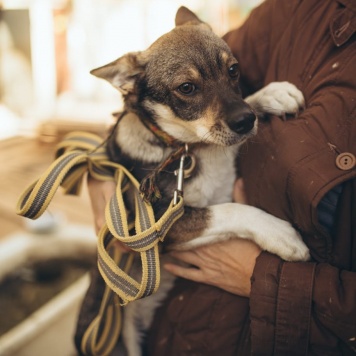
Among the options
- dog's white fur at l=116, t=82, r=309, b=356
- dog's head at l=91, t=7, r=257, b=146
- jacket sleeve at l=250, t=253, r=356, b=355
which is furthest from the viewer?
dog's head at l=91, t=7, r=257, b=146

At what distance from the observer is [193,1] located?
3910mm

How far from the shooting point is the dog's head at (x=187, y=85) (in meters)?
1.31

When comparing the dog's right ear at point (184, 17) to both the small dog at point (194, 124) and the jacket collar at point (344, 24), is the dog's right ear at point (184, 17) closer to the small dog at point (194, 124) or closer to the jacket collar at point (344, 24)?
the small dog at point (194, 124)

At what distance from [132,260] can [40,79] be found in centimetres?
392

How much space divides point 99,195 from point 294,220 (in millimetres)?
708

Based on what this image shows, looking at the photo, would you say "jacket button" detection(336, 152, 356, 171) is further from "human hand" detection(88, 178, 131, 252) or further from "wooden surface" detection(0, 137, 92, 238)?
"wooden surface" detection(0, 137, 92, 238)

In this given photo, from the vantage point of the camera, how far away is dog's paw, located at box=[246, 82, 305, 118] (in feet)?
3.96

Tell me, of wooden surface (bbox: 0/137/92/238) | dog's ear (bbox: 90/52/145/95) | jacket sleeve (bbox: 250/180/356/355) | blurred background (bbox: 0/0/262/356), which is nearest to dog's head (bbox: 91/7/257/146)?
dog's ear (bbox: 90/52/145/95)

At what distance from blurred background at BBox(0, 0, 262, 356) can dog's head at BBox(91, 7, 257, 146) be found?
204 cm

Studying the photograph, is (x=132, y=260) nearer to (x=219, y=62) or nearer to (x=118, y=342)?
(x=118, y=342)

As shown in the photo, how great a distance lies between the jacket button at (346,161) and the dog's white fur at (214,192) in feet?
0.88

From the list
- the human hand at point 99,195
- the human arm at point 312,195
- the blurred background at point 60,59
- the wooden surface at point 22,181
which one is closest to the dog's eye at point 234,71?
the human arm at point 312,195

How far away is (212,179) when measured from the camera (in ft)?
4.68

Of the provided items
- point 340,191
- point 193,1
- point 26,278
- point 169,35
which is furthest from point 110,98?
point 340,191
